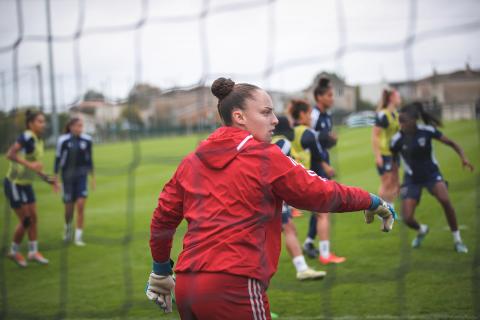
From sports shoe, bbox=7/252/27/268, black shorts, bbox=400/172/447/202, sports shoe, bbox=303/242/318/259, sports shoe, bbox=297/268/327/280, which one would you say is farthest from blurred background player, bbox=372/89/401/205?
sports shoe, bbox=7/252/27/268

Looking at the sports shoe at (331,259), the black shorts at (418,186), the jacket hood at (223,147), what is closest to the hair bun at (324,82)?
the black shorts at (418,186)

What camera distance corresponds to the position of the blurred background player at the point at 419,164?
582 cm

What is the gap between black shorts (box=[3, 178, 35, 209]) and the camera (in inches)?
267

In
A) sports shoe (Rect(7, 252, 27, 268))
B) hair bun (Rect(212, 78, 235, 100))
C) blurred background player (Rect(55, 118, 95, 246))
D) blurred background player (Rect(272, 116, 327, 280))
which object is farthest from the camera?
blurred background player (Rect(55, 118, 95, 246))

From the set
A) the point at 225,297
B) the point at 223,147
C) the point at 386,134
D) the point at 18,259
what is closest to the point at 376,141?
the point at 386,134

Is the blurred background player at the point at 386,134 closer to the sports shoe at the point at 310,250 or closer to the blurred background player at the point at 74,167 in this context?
the sports shoe at the point at 310,250

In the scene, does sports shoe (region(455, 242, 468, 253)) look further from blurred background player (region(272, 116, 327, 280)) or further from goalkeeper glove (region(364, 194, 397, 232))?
goalkeeper glove (region(364, 194, 397, 232))

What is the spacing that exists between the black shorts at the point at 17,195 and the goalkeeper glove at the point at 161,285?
4.56 m

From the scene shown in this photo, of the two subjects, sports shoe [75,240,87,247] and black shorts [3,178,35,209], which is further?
sports shoe [75,240,87,247]

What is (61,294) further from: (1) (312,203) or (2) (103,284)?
(1) (312,203)

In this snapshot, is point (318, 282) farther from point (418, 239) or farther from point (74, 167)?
point (74, 167)

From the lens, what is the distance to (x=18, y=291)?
5.62 m

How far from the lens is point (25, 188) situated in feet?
22.5

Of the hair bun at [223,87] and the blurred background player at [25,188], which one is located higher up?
the hair bun at [223,87]
